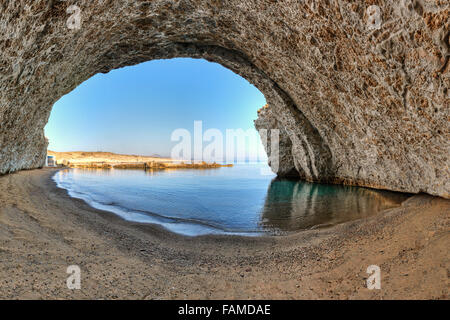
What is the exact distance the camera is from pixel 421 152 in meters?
8.59

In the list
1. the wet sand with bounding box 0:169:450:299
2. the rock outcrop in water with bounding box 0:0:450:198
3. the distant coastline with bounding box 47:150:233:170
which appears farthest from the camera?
the distant coastline with bounding box 47:150:233:170

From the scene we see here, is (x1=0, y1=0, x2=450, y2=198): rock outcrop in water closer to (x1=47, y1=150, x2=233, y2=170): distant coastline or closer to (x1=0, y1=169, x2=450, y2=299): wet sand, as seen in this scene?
(x1=0, y1=169, x2=450, y2=299): wet sand

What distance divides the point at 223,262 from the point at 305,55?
10.6 meters

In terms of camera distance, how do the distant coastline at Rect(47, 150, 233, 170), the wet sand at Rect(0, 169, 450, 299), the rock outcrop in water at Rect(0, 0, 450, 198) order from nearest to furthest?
the wet sand at Rect(0, 169, 450, 299) < the rock outcrop in water at Rect(0, 0, 450, 198) < the distant coastline at Rect(47, 150, 233, 170)

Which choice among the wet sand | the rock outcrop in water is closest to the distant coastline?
the rock outcrop in water

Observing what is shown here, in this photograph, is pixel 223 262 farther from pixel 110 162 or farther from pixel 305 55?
pixel 110 162

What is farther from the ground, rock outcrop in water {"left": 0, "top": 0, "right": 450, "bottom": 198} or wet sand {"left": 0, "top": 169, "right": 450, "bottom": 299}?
rock outcrop in water {"left": 0, "top": 0, "right": 450, "bottom": 198}

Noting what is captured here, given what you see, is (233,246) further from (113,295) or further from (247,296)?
(113,295)

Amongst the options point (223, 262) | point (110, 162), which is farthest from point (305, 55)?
point (110, 162)

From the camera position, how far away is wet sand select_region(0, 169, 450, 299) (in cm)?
272

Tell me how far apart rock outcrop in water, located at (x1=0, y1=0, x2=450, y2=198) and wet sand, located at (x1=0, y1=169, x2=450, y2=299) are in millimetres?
4119

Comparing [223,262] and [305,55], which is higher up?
[305,55]

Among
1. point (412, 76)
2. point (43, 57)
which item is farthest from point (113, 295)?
point (412, 76)

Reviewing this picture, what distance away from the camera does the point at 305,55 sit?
10.3 meters
